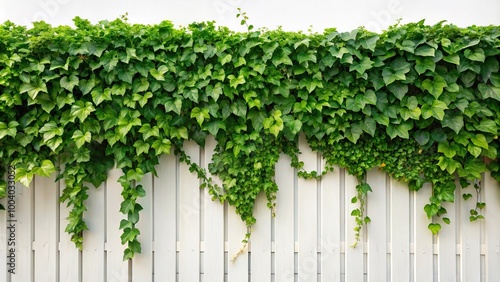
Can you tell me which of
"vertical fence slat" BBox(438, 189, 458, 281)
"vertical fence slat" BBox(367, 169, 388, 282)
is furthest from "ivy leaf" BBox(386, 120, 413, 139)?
"vertical fence slat" BBox(438, 189, 458, 281)

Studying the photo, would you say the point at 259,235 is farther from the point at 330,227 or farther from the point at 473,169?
the point at 473,169

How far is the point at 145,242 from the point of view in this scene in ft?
8.84

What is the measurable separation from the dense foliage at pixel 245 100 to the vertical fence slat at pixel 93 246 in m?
0.12

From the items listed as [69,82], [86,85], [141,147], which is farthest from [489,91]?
[69,82]

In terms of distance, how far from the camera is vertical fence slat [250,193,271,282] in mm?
2684

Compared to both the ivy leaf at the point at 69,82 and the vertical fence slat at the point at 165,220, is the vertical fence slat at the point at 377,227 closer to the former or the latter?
the vertical fence slat at the point at 165,220

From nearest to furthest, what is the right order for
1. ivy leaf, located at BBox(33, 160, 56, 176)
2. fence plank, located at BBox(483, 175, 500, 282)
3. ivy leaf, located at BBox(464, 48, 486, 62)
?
ivy leaf, located at BBox(464, 48, 486, 62) → ivy leaf, located at BBox(33, 160, 56, 176) → fence plank, located at BBox(483, 175, 500, 282)

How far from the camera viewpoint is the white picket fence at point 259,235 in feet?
8.79

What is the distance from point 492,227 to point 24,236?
3.73 metres

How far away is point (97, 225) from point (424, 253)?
8.60ft

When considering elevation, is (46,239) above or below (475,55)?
below

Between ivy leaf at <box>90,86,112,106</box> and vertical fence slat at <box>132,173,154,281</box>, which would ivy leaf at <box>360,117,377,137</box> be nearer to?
vertical fence slat at <box>132,173,154,281</box>

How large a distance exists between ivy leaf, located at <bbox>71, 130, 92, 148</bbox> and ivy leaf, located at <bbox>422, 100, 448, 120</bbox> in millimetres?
2452

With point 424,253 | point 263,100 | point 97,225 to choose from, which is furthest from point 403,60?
point 97,225
